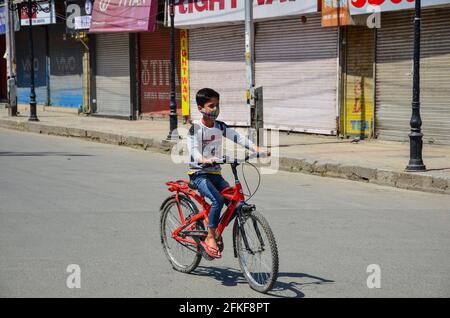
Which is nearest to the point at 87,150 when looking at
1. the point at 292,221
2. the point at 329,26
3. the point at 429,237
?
the point at 329,26

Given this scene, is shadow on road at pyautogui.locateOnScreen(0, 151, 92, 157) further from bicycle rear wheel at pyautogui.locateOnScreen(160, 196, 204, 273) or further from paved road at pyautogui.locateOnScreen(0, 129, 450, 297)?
bicycle rear wheel at pyautogui.locateOnScreen(160, 196, 204, 273)

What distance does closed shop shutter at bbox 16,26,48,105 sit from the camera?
32.2m

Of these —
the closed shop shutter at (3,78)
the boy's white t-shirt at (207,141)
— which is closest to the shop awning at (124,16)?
the closed shop shutter at (3,78)

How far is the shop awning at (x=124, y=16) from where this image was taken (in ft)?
78.9

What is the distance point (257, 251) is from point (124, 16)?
65.8 feet

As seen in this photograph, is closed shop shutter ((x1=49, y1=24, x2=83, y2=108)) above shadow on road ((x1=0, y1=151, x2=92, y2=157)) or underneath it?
above

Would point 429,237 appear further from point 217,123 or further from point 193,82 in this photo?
point 193,82

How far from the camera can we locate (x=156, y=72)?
2570 cm

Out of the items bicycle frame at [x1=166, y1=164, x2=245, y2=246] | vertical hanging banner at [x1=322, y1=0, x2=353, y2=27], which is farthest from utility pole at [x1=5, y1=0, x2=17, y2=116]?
bicycle frame at [x1=166, y1=164, x2=245, y2=246]

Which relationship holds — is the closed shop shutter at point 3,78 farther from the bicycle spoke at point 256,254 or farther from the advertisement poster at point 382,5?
the bicycle spoke at point 256,254

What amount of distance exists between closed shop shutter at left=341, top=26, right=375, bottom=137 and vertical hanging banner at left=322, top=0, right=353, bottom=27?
2.22 ft

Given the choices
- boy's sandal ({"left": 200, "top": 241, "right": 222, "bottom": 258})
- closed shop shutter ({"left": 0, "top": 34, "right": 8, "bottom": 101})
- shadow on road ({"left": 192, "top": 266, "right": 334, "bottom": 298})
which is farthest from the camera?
closed shop shutter ({"left": 0, "top": 34, "right": 8, "bottom": 101})
